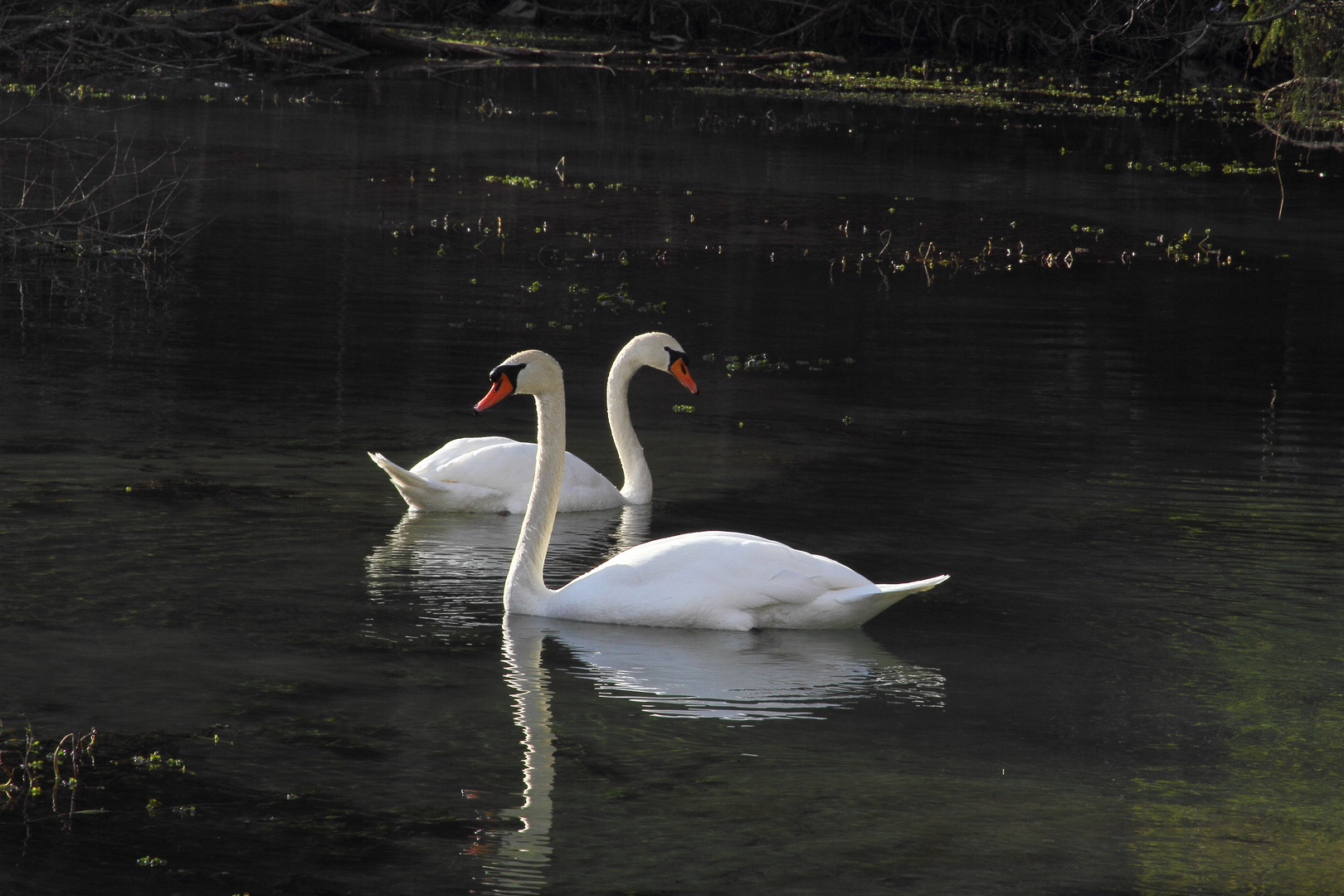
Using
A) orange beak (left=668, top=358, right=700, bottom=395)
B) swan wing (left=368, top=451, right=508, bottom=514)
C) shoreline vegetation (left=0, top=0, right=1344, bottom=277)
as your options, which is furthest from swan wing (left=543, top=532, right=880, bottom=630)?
shoreline vegetation (left=0, top=0, right=1344, bottom=277)

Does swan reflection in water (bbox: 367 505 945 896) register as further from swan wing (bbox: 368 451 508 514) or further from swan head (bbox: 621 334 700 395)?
swan head (bbox: 621 334 700 395)

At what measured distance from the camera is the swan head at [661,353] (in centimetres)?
1045

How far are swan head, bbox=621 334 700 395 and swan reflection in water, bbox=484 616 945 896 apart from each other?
2.72m

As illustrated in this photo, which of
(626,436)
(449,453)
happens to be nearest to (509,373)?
(449,453)

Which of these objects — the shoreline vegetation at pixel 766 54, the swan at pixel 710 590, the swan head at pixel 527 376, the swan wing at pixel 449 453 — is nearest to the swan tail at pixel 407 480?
the swan wing at pixel 449 453

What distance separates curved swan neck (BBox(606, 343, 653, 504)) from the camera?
10383mm

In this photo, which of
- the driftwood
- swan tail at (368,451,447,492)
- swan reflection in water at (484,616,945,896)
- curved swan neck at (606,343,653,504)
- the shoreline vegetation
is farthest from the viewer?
the driftwood

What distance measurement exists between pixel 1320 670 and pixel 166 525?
5475mm

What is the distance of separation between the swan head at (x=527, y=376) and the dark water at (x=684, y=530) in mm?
969

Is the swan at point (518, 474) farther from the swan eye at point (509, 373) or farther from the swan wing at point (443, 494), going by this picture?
the swan eye at point (509, 373)

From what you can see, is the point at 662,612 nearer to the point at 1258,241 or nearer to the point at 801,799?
the point at 801,799

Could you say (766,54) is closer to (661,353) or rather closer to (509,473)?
(661,353)

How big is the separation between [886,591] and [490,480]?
312cm

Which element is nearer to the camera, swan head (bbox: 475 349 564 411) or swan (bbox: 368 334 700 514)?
swan head (bbox: 475 349 564 411)
